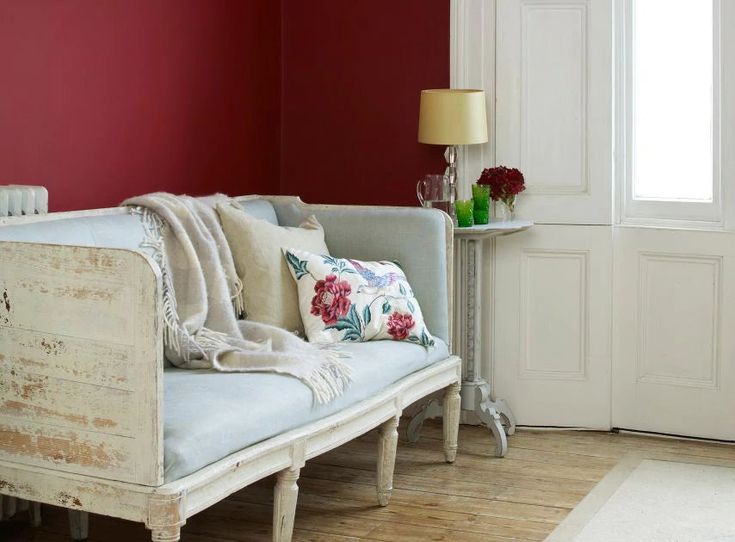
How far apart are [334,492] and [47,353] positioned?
1.35 metres

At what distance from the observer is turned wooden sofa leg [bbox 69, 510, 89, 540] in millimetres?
3127

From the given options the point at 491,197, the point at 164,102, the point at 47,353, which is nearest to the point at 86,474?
the point at 47,353

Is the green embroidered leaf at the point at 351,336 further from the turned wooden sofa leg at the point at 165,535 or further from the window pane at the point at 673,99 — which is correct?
the window pane at the point at 673,99

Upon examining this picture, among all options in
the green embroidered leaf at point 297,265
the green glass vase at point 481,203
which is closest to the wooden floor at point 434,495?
the green embroidered leaf at point 297,265

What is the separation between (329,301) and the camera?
137 inches

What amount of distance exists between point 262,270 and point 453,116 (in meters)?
1.05

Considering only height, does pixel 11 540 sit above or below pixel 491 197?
below

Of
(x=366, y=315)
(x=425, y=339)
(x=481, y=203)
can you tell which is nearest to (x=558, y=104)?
(x=481, y=203)

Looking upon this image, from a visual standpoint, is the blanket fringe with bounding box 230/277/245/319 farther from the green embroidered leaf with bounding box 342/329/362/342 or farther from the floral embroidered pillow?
the green embroidered leaf with bounding box 342/329/362/342

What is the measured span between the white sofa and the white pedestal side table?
1210 mm

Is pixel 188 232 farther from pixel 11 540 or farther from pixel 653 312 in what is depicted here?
pixel 653 312

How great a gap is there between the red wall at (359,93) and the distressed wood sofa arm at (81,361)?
2.30 meters

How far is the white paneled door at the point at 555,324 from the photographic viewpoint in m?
4.32

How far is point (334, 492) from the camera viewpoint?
3.62m
